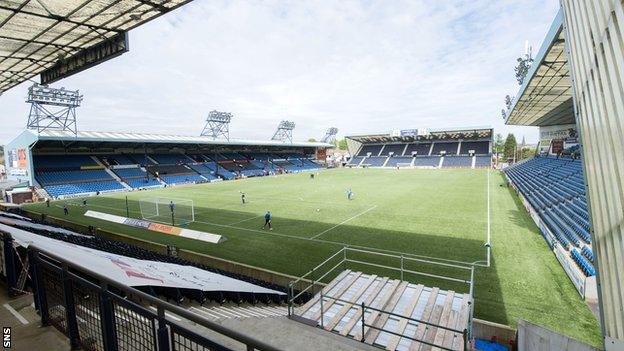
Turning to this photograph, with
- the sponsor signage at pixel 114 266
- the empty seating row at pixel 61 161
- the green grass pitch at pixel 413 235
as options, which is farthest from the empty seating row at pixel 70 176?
the sponsor signage at pixel 114 266

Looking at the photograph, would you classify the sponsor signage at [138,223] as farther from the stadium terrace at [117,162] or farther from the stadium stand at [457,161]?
the stadium stand at [457,161]

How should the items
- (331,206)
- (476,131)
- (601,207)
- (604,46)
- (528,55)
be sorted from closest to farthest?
(604,46), (601,207), (331,206), (528,55), (476,131)

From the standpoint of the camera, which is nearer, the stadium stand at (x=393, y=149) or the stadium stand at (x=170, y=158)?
the stadium stand at (x=170, y=158)

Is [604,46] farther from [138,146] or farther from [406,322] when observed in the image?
[138,146]

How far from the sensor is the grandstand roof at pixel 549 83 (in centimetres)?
1468

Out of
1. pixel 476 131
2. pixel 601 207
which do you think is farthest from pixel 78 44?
pixel 476 131

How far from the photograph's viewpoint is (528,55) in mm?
31812

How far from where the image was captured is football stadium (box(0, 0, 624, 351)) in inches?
160

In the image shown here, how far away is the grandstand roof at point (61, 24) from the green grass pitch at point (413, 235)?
33.9ft

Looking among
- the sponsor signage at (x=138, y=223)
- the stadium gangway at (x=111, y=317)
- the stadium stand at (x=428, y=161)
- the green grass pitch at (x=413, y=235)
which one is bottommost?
the green grass pitch at (x=413, y=235)

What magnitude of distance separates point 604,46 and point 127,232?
76.1 ft

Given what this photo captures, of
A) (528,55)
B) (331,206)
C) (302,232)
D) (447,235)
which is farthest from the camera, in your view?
(528,55)
